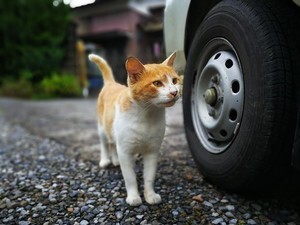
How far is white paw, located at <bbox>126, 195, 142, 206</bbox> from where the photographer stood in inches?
60.5

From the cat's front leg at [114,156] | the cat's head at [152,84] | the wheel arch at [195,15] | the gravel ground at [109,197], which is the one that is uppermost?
the wheel arch at [195,15]

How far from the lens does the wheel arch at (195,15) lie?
1.82m

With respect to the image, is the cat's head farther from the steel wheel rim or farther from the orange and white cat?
the steel wheel rim

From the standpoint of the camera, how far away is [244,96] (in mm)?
1403

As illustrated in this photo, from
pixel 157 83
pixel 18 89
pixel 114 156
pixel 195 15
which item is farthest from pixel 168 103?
pixel 18 89

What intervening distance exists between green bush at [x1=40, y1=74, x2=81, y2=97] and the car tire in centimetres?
934

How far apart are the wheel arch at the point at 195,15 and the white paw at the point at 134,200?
1021 mm

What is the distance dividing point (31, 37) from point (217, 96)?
10.9m

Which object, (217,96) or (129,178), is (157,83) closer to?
(217,96)

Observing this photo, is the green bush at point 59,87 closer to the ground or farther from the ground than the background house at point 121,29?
closer to the ground

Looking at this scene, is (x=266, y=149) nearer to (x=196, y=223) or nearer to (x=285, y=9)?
(x=196, y=223)

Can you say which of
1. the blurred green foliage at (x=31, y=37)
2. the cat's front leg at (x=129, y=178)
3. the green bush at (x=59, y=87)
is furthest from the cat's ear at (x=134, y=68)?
the blurred green foliage at (x=31, y=37)

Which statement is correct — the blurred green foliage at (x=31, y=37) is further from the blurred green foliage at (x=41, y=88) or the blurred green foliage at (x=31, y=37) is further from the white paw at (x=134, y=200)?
the white paw at (x=134, y=200)

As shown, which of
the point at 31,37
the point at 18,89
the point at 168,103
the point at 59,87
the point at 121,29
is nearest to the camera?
the point at 168,103
